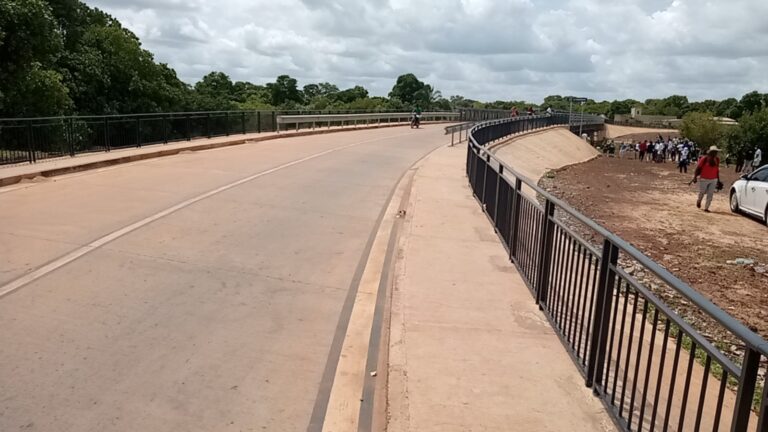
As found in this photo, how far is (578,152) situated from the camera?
168 ft

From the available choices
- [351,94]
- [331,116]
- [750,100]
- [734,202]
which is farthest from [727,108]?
[734,202]

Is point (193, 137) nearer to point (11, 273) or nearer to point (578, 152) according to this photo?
point (11, 273)

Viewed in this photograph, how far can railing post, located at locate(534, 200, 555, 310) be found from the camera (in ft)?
22.2

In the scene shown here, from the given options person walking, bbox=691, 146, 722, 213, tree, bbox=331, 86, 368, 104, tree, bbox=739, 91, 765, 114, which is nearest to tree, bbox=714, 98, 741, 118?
tree, bbox=739, 91, 765, 114

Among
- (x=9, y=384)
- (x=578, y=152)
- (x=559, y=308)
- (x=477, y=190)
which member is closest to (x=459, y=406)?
(x=559, y=308)

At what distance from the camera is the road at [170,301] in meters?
4.82

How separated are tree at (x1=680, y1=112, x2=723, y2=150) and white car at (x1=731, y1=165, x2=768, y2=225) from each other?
7188 centimetres

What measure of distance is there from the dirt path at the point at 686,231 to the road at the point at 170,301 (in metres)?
6.65

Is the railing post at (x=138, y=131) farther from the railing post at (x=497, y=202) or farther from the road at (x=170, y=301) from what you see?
the railing post at (x=497, y=202)

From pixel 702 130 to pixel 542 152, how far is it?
5987 centimetres

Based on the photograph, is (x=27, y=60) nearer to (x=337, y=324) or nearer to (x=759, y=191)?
(x=337, y=324)

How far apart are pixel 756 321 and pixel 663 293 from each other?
144cm

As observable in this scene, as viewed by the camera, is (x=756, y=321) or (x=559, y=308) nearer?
(x=559, y=308)

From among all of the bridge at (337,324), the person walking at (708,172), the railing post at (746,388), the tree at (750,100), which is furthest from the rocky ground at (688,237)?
the tree at (750,100)
